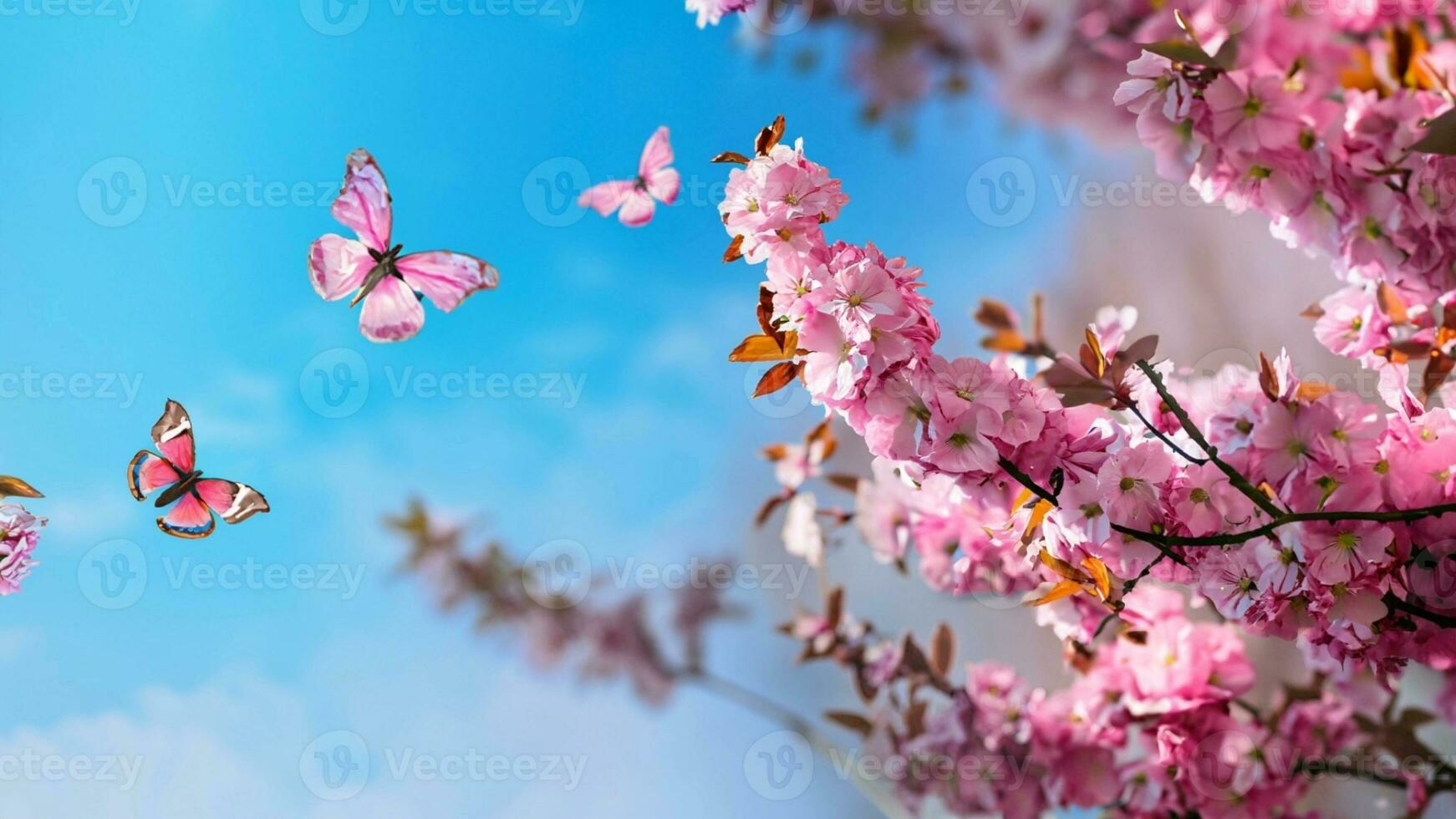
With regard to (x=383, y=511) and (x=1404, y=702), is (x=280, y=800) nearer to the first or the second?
(x=383, y=511)

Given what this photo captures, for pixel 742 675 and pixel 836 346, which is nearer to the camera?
pixel 836 346

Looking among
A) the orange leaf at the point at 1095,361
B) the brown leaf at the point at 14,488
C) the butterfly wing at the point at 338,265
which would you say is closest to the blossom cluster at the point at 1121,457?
the orange leaf at the point at 1095,361

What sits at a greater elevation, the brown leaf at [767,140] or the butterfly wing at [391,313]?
the butterfly wing at [391,313]

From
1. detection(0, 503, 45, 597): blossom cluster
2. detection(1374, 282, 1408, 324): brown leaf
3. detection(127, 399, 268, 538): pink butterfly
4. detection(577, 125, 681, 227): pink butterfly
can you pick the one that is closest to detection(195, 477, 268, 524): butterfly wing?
detection(127, 399, 268, 538): pink butterfly

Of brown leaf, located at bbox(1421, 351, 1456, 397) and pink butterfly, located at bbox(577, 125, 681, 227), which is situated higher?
pink butterfly, located at bbox(577, 125, 681, 227)

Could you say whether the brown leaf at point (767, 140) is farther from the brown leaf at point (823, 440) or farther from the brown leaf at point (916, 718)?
the brown leaf at point (916, 718)

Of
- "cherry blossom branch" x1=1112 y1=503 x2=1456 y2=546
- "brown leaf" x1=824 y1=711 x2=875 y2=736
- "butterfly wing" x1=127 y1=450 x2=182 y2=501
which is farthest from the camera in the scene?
"brown leaf" x1=824 y1=711 x2=875 y2=736

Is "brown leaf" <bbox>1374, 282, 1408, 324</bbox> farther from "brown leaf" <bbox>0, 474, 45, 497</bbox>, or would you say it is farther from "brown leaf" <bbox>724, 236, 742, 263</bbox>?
"brown leaf" <bbox>0, 474, 45, 497</bbox>

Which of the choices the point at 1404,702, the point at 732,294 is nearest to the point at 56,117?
the point at 732,294
